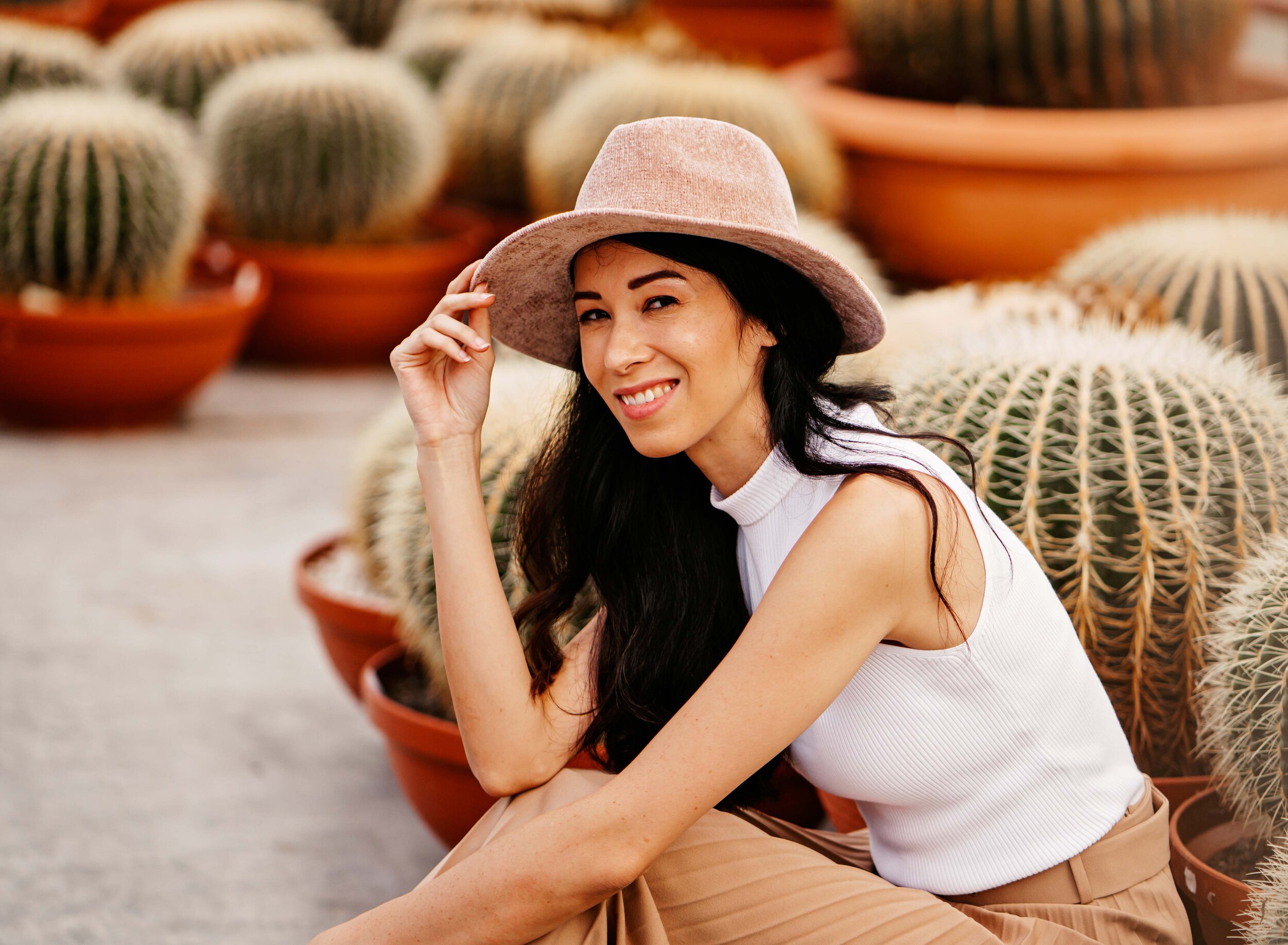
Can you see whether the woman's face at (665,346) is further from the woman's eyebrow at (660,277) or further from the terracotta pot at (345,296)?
the terracotta pot at (345,296)

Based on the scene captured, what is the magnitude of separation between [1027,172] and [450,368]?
11.1 ft

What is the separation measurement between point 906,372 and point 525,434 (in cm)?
61

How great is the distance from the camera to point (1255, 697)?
5.42ft

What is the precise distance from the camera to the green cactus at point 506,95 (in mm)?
5574

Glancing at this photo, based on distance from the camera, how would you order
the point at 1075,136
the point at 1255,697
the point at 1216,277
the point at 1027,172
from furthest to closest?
the point at 1027,172, the point at 1075,136, the point at 1216,277, the point at 1255,697

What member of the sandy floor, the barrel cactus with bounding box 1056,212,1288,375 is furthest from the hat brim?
the barrel cactus with bounding box 1056,212,1288,375

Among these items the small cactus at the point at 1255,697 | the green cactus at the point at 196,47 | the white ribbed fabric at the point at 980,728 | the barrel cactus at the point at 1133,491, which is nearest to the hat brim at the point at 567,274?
the white ribbed fabric at the point at 980,728

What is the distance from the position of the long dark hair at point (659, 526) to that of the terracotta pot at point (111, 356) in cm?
266

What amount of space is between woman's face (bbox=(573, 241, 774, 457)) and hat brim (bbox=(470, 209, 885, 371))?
47 millimetres

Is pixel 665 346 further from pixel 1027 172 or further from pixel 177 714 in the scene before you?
pixel 1027 172

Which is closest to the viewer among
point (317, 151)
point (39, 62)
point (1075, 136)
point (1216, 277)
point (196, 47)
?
point (1216, 277)

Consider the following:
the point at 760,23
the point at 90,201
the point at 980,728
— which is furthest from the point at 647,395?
the point at 760,23

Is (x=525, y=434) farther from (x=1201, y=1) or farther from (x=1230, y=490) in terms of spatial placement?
(x=1201, y=1)

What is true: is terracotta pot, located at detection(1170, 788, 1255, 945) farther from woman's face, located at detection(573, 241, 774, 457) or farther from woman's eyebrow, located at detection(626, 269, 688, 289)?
woman's eyebrow, located at detection(626, 269, 688, 289)
